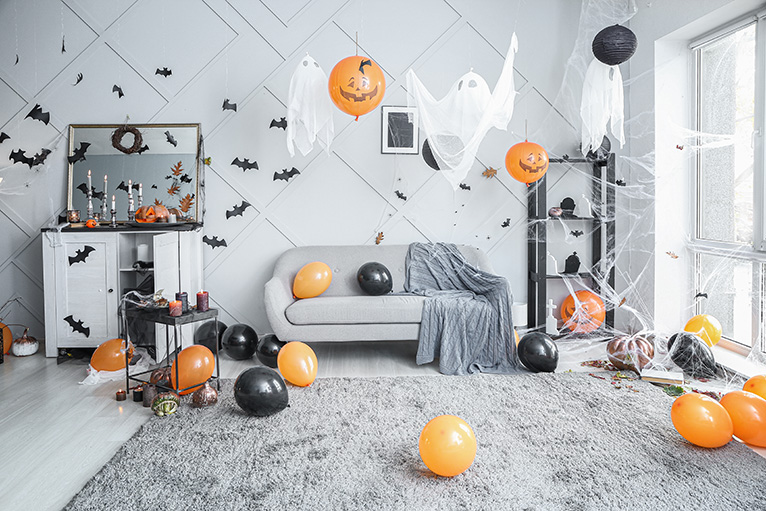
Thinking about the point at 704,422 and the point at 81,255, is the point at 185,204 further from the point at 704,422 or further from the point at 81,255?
the point at 704,422

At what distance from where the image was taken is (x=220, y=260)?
4.65 m

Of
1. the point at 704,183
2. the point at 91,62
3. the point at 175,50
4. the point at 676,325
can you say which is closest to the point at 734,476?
the point at 676,325

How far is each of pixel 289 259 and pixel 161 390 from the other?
159 cm

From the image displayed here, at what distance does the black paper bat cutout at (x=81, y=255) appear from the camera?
403 centimetres

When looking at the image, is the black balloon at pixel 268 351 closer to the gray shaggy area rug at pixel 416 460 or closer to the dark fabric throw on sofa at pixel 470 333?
the gray shaggy area rug at pixel 416 460

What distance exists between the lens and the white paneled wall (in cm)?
452

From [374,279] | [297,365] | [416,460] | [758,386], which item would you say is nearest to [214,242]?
[374,279]

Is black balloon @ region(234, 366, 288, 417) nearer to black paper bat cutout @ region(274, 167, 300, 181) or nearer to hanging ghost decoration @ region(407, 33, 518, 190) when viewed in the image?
hanging ghost decoration @ region(407, 33, 518, 190)

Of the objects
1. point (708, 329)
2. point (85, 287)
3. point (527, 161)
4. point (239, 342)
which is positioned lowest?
point (239, 342)

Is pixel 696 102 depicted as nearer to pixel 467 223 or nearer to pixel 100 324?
pixel 467 223

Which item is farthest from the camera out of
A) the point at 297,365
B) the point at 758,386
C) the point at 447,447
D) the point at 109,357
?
the point at 109,357

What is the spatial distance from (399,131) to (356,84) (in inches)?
53.4

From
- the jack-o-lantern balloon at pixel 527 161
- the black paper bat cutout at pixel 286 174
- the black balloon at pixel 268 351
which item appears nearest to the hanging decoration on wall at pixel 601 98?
the jack-o-lantern balloon at pixel 527 161

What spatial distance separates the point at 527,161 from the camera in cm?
401
